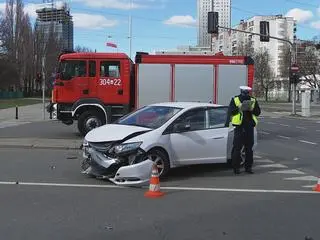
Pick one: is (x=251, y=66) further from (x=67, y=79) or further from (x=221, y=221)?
(x=221, y=221)

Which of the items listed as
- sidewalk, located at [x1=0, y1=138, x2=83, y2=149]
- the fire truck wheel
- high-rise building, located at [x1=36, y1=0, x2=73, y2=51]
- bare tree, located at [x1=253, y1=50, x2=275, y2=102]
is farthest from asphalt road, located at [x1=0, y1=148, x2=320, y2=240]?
bare tree, located at [x1=253, y1=50, x2=275, y2=102]

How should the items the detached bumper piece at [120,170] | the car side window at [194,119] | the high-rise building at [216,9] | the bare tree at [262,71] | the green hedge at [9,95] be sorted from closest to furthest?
the detached bumper piece at [120,170]
the car side window at [194,119]
the high-rise building at [216,9]
the green hedge at [9,95]
the bare tree at [262,71]

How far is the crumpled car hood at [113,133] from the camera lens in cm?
1031

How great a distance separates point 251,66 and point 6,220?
46.7 feet

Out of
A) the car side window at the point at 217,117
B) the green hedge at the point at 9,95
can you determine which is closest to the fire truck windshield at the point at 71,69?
the car side window at the point at 217,117

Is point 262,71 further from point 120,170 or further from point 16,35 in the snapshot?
point 120,170

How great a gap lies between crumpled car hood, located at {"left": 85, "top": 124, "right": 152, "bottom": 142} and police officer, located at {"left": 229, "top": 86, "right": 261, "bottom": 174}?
6.74ft

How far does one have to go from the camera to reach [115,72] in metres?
20.3

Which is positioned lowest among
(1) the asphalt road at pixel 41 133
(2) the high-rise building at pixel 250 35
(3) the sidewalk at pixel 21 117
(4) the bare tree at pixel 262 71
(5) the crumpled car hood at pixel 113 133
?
(3) the sidewalk at pixel 21 117

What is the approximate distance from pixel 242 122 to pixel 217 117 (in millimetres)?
668

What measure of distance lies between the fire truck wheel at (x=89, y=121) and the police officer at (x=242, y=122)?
9193 mm

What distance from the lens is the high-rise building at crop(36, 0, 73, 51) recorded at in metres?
79.9

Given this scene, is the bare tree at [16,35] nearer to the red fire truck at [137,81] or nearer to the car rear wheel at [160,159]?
the red fire truck at [137,81]

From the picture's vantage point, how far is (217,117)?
40.1 ft
